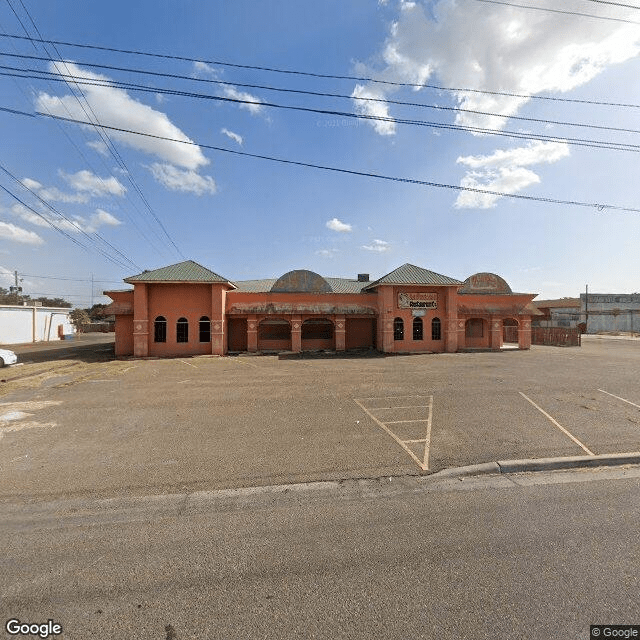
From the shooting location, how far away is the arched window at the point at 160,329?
2238 centimetres

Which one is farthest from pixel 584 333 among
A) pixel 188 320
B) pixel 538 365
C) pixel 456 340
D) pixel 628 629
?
pixel 628 629

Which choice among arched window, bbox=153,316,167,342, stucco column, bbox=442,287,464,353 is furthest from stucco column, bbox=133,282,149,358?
stucco column, bbox=442,287,464,353

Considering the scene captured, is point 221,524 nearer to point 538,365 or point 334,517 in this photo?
point 334,517

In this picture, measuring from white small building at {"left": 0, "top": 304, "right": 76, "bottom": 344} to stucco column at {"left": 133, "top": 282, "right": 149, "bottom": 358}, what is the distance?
24.8 meters

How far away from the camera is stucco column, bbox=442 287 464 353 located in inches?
976

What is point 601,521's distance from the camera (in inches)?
152

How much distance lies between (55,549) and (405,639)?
367cm

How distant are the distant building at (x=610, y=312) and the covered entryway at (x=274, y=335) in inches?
2057

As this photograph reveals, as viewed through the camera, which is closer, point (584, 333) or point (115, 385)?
point (115, 385)

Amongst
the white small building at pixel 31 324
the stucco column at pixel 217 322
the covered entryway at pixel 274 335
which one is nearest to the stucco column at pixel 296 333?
the covered entryway at pixel 274 335

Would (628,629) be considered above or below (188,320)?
below

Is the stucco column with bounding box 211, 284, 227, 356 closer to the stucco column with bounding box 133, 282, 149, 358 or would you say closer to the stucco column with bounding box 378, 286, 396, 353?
the stucco column with bounding box 133, 282, 149, 358

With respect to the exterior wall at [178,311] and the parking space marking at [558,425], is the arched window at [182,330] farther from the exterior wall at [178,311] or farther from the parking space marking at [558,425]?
the parking space marking at [558,425]

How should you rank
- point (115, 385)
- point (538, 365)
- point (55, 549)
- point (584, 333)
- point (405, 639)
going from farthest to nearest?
point (584, 333), point (538, 365), point (115, 385), point (55, 549), point (405, 639)
